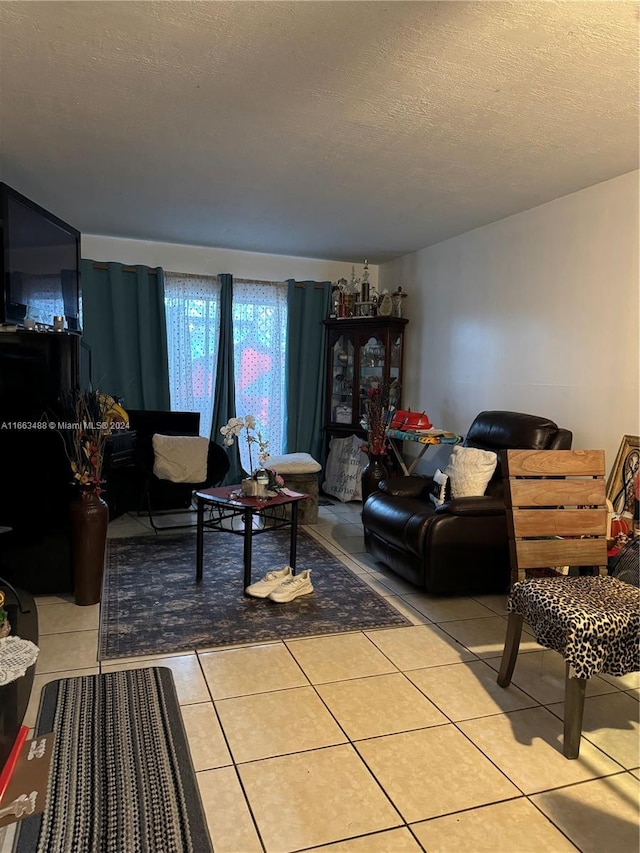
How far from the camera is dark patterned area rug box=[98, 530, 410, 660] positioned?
2.68 meters

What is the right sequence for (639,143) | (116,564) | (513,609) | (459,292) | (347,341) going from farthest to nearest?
(347,341) → (459,292) → (116,564) → (639,143) → (513,609)

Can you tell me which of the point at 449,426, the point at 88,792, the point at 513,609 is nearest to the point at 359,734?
the point at 513,609

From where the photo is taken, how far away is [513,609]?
2.21 m

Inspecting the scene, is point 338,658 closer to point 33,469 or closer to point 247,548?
point 247,548

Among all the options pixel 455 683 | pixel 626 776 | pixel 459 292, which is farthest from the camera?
pixel 459 292

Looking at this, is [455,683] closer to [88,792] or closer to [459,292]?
[88,792]

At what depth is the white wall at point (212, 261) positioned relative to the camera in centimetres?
511

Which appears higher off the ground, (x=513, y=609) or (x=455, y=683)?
(x=513, y=609)

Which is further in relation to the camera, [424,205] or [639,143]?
[424,205]

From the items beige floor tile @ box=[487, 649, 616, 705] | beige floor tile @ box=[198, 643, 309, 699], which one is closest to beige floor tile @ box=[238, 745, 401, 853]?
beige floor tile @ box=[198, 643, 309, 699]

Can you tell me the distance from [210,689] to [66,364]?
1942 mm

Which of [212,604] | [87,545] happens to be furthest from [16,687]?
[212,604]

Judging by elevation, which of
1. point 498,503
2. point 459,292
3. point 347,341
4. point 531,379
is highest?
point 459,292

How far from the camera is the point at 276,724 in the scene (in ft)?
6.75
